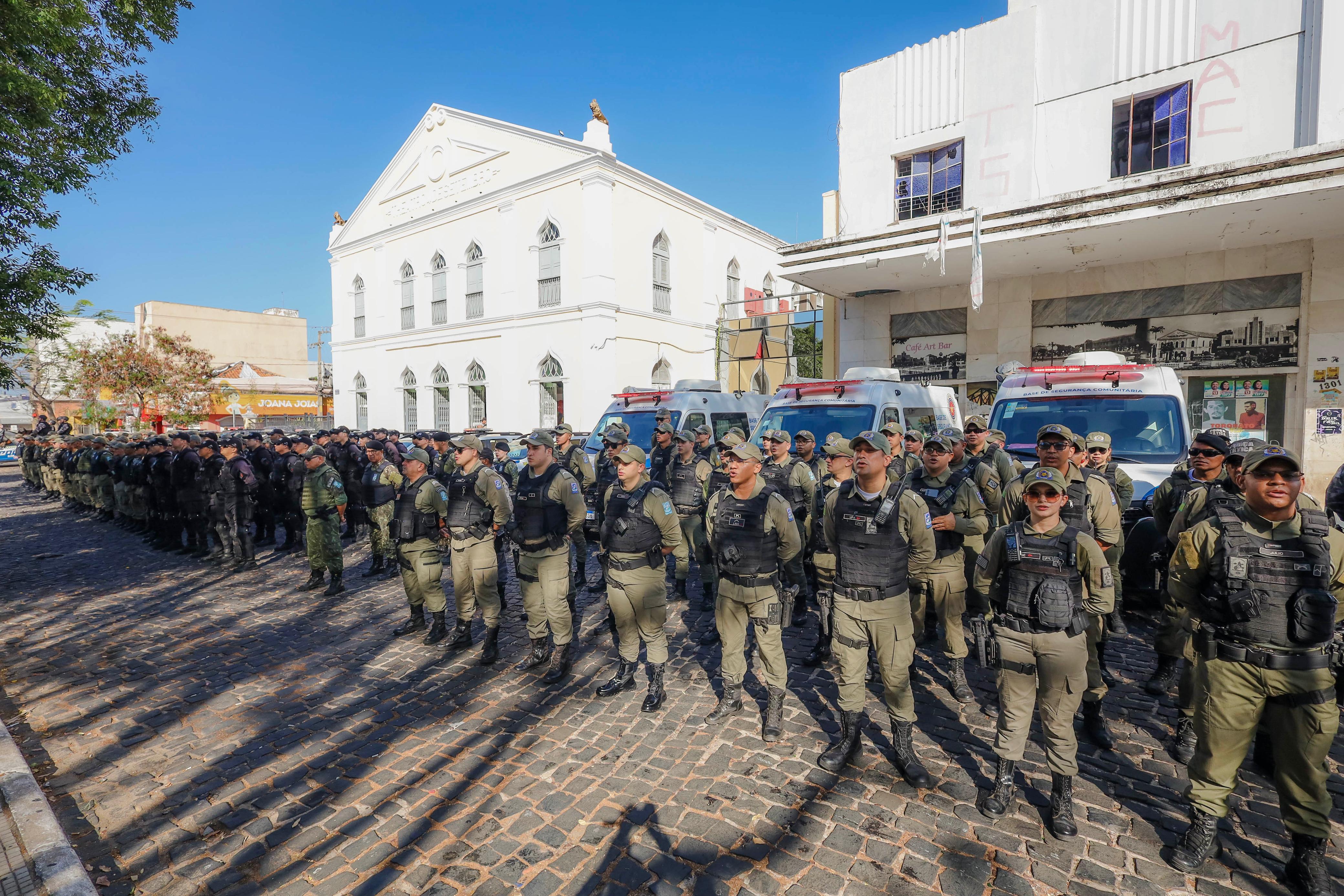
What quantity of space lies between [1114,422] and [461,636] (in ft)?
24.3

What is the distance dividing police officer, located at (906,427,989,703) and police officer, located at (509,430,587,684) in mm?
2829

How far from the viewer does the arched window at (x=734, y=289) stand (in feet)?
80.9

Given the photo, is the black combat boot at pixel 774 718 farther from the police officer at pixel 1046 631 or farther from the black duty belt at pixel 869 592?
the police officer at pixel 1046 631

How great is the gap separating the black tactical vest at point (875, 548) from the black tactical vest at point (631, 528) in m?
1.49

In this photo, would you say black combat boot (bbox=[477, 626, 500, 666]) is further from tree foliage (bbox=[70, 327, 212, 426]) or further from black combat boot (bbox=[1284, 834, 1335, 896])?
tree foliage (bbox=[70, 327, 212, 426])

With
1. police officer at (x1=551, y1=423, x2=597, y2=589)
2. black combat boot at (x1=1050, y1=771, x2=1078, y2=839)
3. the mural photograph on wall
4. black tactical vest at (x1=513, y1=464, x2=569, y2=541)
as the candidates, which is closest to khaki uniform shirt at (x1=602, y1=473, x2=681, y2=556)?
black tactical vest at (x1=513, y1=464, x2=569, y2=541)

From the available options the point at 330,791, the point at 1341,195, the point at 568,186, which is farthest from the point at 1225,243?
the point at 568,186

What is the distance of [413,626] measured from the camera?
640 cm

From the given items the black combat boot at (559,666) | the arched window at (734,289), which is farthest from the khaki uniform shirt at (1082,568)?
the arched window at (734,289)

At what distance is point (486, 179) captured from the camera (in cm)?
2234

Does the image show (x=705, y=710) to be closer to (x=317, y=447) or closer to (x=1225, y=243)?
(x=317, y=447)

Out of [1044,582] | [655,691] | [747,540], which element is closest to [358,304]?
[655,691]

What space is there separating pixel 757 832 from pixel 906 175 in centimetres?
1431

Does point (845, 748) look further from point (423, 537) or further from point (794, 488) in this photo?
point (423, 537)
